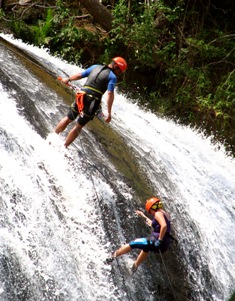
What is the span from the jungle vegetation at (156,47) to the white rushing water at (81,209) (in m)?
4.03

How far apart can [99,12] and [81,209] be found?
27.3 ft

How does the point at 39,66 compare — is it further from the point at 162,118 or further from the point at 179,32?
the point at 179,32

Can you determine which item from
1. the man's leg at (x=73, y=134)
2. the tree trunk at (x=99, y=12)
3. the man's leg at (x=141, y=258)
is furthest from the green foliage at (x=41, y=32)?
the man's leg at (x=141, y=258)

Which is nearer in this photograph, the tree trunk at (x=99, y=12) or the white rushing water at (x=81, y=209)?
the white rushing water at (x=81, y=209)

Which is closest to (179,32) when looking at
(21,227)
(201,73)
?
(201,73)

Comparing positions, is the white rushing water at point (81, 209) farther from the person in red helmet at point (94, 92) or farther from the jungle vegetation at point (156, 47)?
the jungle vegetation at point (156, 47)

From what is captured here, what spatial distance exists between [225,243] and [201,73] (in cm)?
674

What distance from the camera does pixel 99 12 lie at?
1373 centimetres

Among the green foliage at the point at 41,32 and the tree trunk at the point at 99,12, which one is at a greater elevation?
the tree trunk at the point at 99,12

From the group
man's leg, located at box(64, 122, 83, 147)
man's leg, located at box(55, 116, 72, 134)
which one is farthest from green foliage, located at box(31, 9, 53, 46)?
man's leg, located at box(64, 122, 83, 147)

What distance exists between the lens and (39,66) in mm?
10070

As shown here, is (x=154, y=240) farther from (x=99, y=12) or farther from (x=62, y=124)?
(x=99, y=12)

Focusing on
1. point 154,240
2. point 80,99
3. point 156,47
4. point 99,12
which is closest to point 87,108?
point 80,99

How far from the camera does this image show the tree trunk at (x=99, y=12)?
1362 cm
